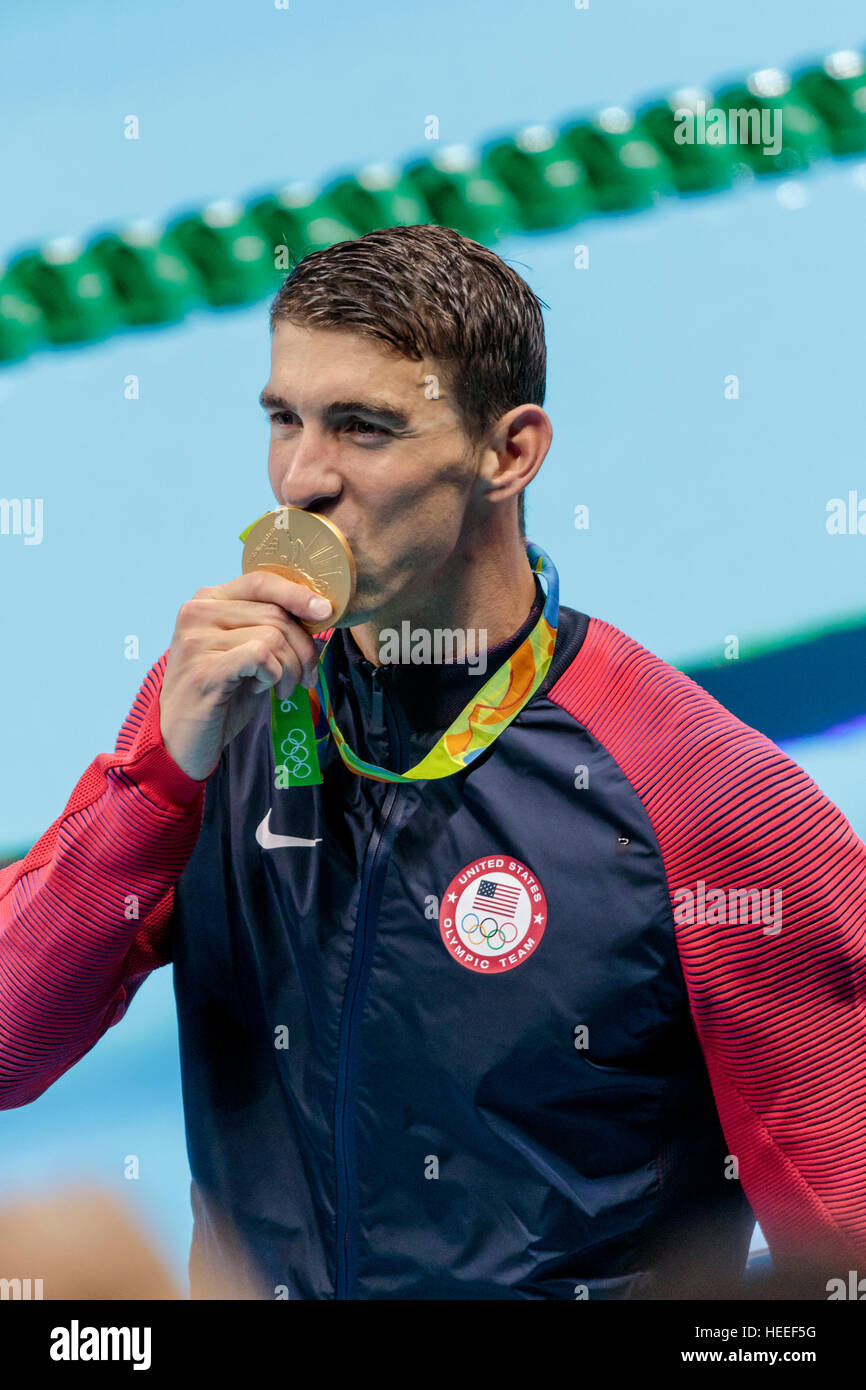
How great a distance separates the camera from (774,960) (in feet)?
3.74

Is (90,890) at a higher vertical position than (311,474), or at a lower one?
lower

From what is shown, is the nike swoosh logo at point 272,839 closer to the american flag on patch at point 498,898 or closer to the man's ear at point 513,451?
the american flag on patch at point 498,898

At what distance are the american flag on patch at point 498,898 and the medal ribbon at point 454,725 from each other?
4.0 inches

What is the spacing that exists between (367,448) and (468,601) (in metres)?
0.17

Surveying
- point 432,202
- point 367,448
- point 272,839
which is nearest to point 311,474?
point 367,448

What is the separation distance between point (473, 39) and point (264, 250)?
21.4 inches

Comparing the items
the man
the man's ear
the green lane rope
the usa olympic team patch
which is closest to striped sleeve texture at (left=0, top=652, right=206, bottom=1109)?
the man

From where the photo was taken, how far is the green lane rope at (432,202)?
2766 mm

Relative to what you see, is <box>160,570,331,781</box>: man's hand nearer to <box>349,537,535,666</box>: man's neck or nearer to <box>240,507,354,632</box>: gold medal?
<box>240,507,354,632</box>: gold medal

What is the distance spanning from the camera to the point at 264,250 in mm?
2838

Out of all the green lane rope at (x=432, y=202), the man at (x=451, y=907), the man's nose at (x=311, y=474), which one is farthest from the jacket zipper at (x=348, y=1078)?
the green lane rope at (x=432, y=202)

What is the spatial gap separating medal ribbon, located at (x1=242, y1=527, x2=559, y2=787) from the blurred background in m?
1.04

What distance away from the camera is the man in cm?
115

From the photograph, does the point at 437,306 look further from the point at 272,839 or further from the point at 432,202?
the point at 432,202
